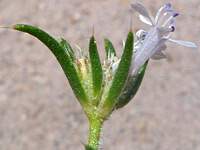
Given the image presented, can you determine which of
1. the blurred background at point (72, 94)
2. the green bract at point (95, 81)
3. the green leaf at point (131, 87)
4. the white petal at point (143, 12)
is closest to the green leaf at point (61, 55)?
the green bract at point (95, 81)

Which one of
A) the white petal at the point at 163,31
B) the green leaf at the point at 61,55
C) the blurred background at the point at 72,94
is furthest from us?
the blurred background at the point at 72,94

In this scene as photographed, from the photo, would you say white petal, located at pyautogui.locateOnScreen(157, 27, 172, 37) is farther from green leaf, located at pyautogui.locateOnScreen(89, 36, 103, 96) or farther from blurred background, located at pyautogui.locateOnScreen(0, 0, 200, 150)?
blurred background, located at pyautogui.locateOnScreen(0, 0, 200, 150)

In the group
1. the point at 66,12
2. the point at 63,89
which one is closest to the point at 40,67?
the point at 63,89

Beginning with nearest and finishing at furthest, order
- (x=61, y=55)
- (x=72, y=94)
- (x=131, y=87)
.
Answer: (x=61, y=55) < (x=131, y=87) < (x=72, y=94)

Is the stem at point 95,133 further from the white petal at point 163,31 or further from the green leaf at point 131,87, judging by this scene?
the white petal at point 163,31

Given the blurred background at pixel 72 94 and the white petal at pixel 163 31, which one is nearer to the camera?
the white petal at pixel 163 31

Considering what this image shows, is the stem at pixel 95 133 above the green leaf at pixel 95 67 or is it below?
below

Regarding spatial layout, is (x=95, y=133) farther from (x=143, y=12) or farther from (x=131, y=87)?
(x=143, y=12)

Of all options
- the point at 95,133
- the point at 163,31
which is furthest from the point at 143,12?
the point at 95,133
